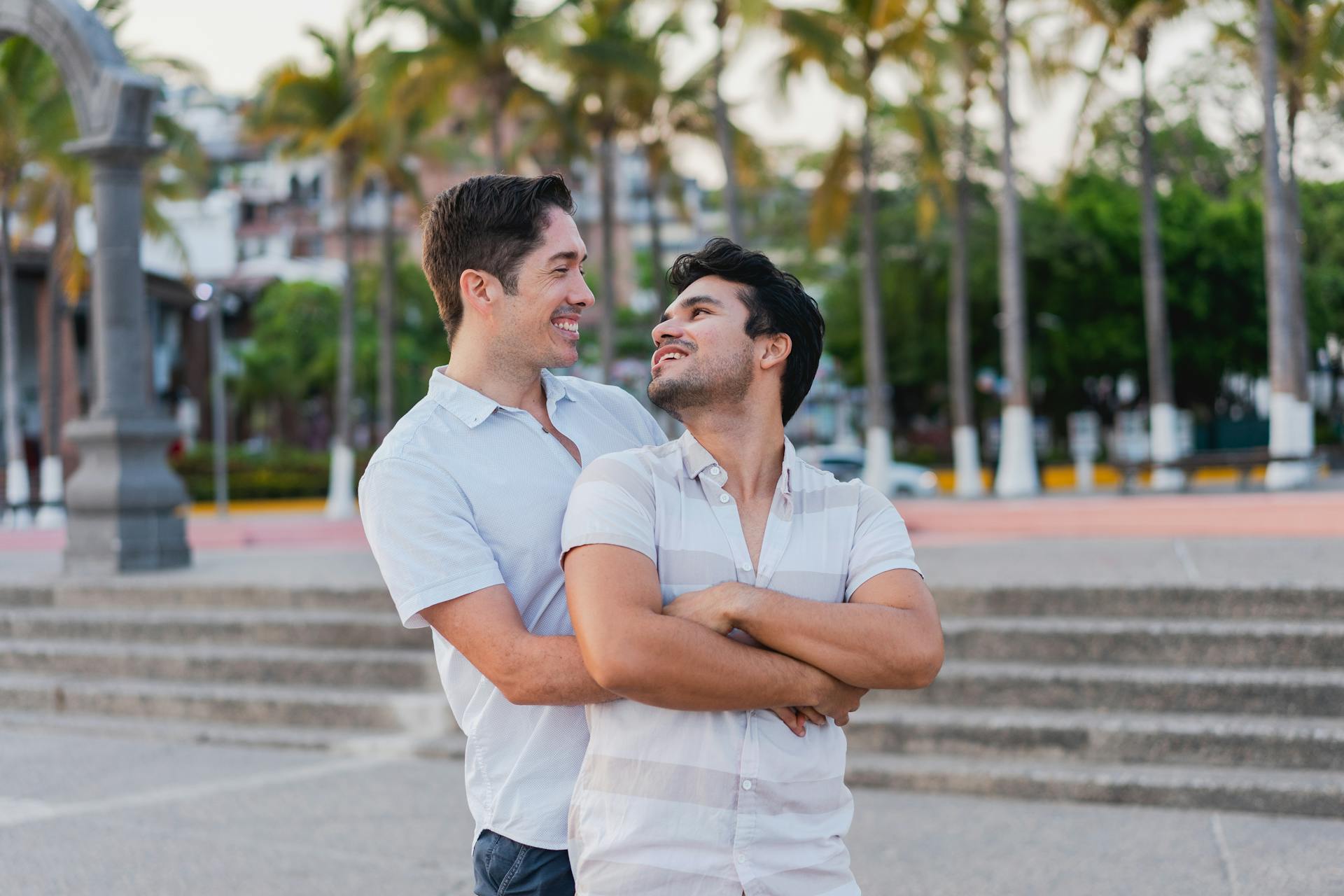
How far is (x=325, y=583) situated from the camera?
8.52 meters

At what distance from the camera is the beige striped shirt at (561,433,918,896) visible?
223 cm

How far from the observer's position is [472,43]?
28.2 m

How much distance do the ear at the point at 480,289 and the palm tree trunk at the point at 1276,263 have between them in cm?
2117

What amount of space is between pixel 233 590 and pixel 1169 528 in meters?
7.64

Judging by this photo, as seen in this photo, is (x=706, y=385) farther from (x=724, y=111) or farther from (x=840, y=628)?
(x=724, y=111)

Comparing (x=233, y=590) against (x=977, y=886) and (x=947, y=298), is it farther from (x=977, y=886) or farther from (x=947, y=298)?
(x=947, y=298)

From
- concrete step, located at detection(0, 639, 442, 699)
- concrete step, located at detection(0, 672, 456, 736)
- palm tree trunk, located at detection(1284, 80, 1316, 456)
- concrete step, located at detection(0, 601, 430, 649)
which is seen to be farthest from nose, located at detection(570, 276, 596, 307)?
palm tree trunk, located at detection(1284, 80, 1316, 456)

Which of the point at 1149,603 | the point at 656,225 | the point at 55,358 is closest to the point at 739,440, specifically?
the point at 1149,603

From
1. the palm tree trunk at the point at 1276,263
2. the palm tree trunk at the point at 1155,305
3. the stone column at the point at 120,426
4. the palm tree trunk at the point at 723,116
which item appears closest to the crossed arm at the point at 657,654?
the stone column at the point at 120,426

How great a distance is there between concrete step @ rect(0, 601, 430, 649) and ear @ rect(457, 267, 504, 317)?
5.19 meters

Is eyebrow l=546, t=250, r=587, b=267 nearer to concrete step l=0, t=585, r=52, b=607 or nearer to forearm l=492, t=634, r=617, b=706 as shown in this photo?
forearm l=492, t=634, r=617, b=706

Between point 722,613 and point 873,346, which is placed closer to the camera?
point 722,613

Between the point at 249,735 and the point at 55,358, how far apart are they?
94.4 feet

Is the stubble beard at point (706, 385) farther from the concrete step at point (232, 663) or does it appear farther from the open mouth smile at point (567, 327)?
the concrete step at point (232, 663)
